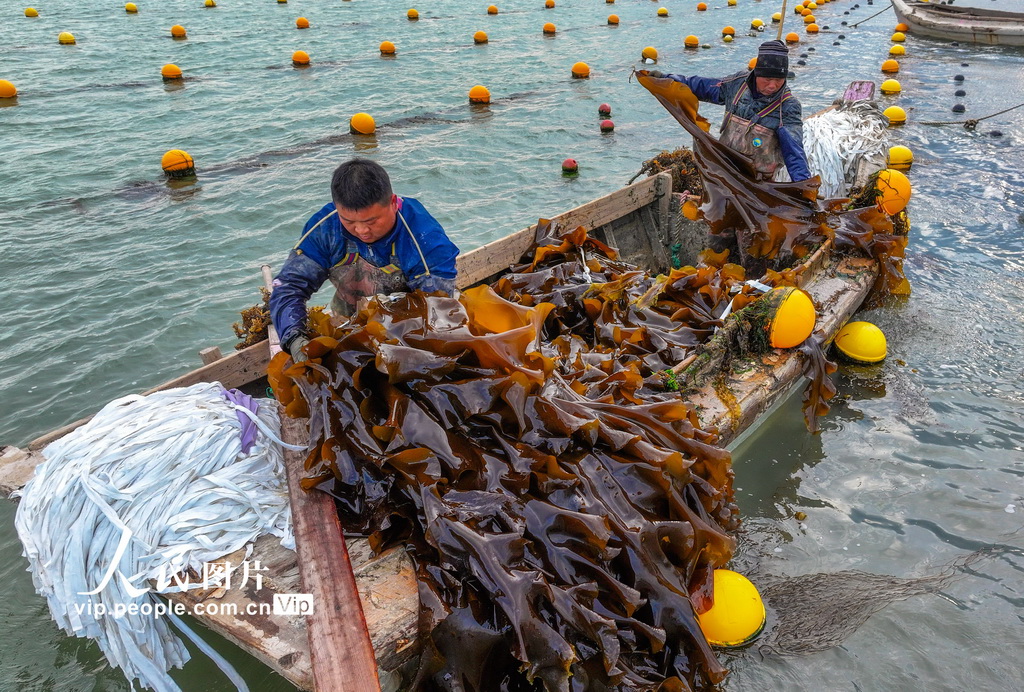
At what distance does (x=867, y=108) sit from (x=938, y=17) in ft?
54.0

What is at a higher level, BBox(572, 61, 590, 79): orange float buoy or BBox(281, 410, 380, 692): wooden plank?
BBox(572, 61, 590, 79): orange float buoy

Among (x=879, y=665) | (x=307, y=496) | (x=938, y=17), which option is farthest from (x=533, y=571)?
(x=938, y=17)

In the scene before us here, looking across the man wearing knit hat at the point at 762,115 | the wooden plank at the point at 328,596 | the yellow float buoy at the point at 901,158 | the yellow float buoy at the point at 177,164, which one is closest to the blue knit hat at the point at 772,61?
the man wearing knit hat at the point at 762,115

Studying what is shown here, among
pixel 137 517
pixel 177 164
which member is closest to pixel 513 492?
pixel 137 517

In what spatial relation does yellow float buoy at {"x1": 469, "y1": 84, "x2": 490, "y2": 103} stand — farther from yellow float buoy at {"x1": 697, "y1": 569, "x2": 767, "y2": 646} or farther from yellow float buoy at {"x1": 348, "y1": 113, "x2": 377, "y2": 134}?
yellow float buoy at {"x1": 697, "y1": 569, "x2": 767, "y2": 646}

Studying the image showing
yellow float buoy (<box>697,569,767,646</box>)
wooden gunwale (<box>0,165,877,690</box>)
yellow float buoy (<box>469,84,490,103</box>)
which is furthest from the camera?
yellow float buoy (<box>469,84,490,103</box>)

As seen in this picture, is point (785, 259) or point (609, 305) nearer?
point (609, 305)

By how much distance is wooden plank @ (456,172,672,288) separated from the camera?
4871 mm

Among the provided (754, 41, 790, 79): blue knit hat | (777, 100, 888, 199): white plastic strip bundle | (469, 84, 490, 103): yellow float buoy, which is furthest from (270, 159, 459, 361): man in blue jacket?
(469, 84, 490, 103): yellow float buoy

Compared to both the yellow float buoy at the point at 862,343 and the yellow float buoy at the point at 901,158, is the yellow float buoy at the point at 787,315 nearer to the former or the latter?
the yellow float buoy at the point at 862,343

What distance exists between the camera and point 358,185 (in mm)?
2850

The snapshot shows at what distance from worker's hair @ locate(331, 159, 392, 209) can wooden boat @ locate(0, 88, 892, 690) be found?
1.43 meters

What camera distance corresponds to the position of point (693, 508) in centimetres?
294

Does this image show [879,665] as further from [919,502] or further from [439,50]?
[439,50]
